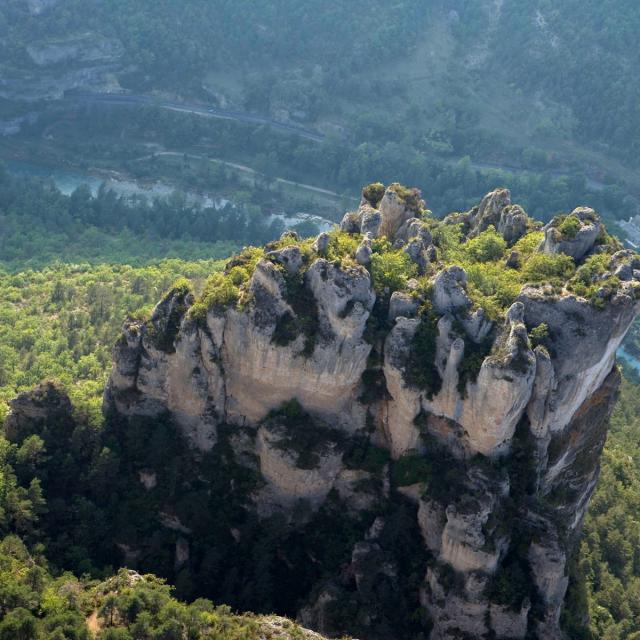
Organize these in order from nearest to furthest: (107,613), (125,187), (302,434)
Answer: (107,613)
(302,434)
(125,187)

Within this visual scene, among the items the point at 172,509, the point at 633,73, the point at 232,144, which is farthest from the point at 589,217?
the point at 633,73

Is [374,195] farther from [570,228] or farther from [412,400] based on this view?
[412,400]

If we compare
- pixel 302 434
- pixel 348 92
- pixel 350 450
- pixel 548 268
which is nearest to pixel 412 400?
pixel 350 450

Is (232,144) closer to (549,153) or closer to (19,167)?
(19,167)

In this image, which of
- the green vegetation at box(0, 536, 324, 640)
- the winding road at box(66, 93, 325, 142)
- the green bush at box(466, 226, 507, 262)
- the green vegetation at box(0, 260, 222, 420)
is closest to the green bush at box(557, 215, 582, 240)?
the green bush at box(466, 226, 507, 262)

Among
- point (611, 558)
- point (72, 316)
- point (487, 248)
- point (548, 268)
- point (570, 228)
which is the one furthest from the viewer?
point (72, 316)

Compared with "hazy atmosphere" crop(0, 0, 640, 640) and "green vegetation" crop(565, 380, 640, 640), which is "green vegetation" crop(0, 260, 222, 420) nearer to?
"hazy atmosphere" crop(0, 0, 640, 640)

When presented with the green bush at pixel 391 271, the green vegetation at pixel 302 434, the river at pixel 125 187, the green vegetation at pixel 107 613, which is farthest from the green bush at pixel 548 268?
the river at pixel 125 187

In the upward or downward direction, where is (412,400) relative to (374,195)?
downward
